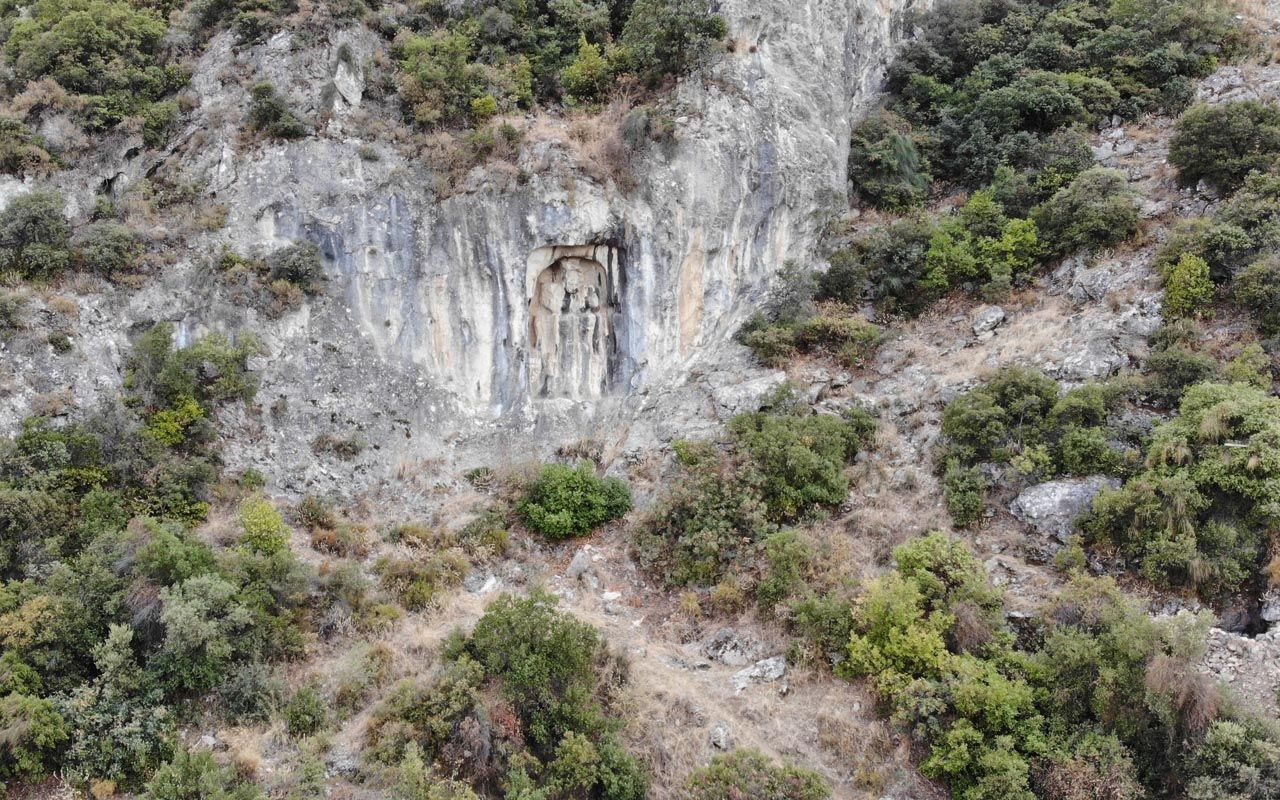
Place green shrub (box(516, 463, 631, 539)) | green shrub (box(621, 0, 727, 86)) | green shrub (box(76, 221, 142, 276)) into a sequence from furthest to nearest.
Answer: green shrub (box(621, 0, 727, 86)) < green shrub (box(516, 463, 631, 539)) < green shrub (box(76, 221, 142, 276))

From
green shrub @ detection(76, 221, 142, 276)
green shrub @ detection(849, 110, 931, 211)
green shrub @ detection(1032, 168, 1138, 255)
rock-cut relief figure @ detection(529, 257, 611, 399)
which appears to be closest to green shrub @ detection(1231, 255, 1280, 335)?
green shrub @ detection(1032, 168, 1138, 255)

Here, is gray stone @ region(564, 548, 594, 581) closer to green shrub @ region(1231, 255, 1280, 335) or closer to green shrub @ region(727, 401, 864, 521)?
green shrub @ region(727, 401, 864, 521)

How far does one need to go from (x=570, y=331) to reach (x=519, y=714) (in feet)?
38.1

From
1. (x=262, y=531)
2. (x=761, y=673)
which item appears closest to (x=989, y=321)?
(x=761, y=673)

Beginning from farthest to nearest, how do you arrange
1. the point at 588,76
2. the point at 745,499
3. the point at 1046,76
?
the point at 1046,76
the point at 588,76
the point at 745,499

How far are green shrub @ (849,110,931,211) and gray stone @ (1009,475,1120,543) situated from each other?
1286 cm

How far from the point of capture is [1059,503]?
14.9 m

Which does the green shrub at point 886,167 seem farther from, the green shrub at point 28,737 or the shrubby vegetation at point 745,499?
the green shrub at point 28,737

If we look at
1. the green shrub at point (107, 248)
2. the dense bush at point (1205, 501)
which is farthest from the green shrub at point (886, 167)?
the green shrub at point (107, 248)

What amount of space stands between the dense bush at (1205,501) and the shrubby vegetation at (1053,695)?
144 cm

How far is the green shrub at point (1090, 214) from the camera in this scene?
19828 millimetres

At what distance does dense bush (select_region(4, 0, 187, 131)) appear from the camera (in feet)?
67.4

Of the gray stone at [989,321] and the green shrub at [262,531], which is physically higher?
the gray stone at [989,321]

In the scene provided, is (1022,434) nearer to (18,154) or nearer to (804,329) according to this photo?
(804,329)
